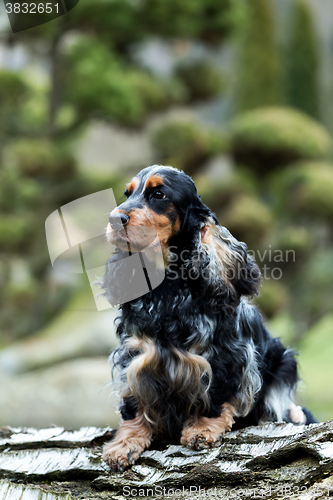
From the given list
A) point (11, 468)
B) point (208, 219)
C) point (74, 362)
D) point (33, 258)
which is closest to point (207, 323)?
point (208, 219)

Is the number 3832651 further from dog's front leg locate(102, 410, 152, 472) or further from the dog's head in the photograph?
dog's front leg locate(102, 410, 152, 472)

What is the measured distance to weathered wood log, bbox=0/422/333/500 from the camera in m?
2.43

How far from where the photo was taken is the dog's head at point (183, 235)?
104 inches

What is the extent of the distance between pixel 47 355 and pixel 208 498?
23.6ft

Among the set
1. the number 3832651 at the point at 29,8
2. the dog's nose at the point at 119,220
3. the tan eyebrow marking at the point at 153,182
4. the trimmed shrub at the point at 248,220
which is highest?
the number 3832651 at the point at 29,8

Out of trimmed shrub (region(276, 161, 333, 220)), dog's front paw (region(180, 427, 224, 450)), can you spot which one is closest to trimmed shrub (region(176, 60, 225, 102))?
trimmed shrub (region(276, 161, 333, 220))

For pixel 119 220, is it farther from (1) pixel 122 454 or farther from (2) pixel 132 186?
(1) pixel 122 454

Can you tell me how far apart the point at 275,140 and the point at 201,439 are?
8.09m

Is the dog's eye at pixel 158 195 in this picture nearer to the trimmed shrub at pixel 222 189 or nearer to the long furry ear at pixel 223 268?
the long furry ear at pixel 223 268

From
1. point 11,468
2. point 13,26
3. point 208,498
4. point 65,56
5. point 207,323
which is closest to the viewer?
point 208,498

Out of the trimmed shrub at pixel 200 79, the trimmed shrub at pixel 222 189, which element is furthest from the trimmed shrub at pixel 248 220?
the trimmed shrub at pixel 200 79

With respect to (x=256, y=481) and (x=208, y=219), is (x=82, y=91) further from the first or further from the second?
(x=256, y=481)

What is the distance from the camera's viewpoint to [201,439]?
9.11 feet

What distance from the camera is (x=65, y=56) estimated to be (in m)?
9.90
